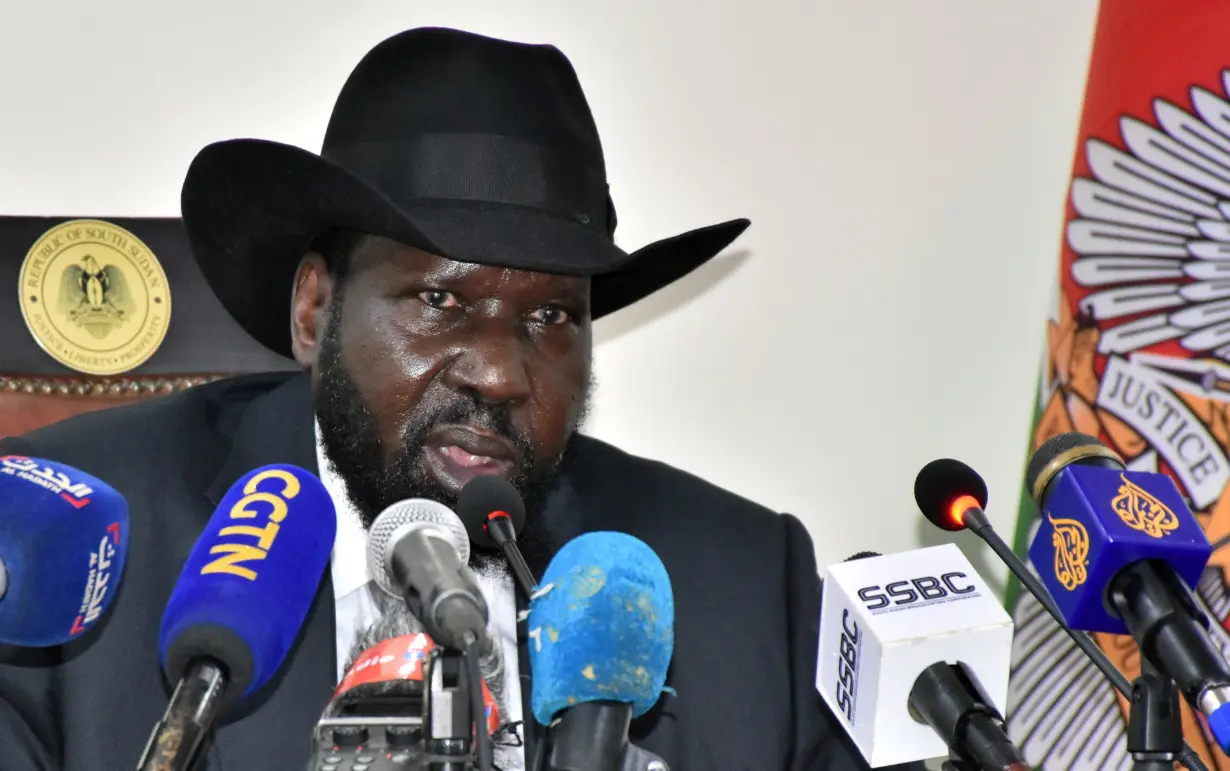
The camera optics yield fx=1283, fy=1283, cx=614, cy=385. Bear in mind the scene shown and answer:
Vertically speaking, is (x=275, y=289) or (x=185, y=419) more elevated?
(x=275, y=289)

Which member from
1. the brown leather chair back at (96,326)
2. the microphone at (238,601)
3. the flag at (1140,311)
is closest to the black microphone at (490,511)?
the microphone at (238,601)

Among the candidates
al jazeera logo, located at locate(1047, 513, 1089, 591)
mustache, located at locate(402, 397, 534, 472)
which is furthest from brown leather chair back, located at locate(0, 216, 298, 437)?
al jazeera logo, located at locate(1047, 513, 1089, 591)

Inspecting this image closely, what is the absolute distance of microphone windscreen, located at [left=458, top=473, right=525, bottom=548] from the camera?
149cm

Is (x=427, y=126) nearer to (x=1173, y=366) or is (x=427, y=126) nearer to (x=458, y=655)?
(x=458, y=655)

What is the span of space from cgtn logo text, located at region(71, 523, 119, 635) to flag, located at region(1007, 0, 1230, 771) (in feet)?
6.07

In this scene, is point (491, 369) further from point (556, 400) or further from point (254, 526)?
point (254, 526)

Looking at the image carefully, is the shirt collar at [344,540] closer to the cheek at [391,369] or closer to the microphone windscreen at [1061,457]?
the cheek at [391,369]

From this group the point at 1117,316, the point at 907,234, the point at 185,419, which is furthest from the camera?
the point at 907,234

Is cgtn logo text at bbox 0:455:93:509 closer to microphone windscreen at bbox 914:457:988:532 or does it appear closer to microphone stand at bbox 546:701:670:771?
microphone stand at bbox 546:701:670:771

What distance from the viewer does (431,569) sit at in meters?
1.09

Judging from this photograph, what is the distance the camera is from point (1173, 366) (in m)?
2.36

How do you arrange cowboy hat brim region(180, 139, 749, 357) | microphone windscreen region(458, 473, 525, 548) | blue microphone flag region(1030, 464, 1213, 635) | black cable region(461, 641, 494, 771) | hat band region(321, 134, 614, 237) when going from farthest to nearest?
hat band region(321, 134, 614, 237)
cowboy hat brim region(180, 139, 749, 357)
microphone windscreen region(458, 473, 525, 548)
blue microphone flag region(1030, 464, 1213, 635)
black cable region(461, 641, 494, 771)

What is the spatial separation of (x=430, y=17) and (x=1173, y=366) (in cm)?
164

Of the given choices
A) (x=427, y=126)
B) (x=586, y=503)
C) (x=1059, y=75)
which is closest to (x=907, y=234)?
(x=1059, y=75)
